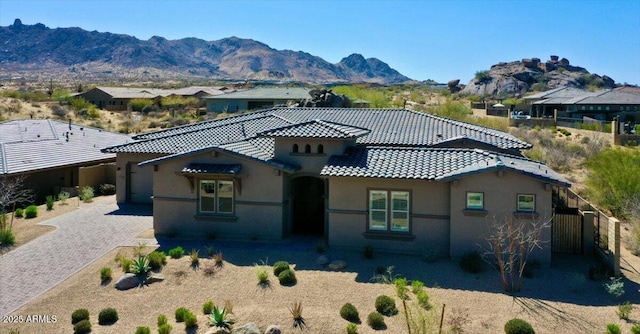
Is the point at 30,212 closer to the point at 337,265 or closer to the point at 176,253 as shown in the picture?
the point at 176,253

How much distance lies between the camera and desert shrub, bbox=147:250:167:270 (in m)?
17.6

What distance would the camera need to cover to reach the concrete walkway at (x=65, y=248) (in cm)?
1633

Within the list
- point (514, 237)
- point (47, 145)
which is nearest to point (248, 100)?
point (47, 145)

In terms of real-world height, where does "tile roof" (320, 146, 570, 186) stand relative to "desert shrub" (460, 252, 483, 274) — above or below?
above

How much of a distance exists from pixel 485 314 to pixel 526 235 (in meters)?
4.36

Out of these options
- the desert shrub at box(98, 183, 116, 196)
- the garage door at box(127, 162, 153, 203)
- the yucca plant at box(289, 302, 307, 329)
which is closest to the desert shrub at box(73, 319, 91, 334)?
the yucca plant at box(289, 302, 307, 329)

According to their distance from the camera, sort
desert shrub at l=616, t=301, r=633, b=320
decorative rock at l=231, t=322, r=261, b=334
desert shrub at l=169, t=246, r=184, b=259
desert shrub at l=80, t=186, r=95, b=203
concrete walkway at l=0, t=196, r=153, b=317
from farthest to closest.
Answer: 1. desert shrub at l=80, t=186, r=95, b=203
2. desert shrub at l=169, t=246, r=184, b=259
3. concrete walkway at l=0, t=196, r=153, b=317
4. desert shrub at l=616, t=301, r=633, b=320
5. decorative rock at l=231, t=322, r=261, b=334

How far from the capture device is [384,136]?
83.2 feet

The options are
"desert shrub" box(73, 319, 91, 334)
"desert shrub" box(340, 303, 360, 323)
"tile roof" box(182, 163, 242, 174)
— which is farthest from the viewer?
"tile roof" box(182, 163, 242, 174)

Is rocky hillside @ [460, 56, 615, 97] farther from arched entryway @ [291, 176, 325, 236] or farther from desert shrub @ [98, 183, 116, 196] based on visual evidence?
arched entryway @ [291, 176, 325, 236]

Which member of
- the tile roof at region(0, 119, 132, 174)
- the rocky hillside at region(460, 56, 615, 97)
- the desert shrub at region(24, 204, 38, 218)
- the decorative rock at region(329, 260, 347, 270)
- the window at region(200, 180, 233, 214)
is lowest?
the decorative rock at region(329, 260, 347, 270)

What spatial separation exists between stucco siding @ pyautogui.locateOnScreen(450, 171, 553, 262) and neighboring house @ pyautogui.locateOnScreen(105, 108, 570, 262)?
0.03 meters

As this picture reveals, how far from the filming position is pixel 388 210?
19094 mm

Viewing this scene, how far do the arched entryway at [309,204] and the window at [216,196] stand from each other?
2.84m
